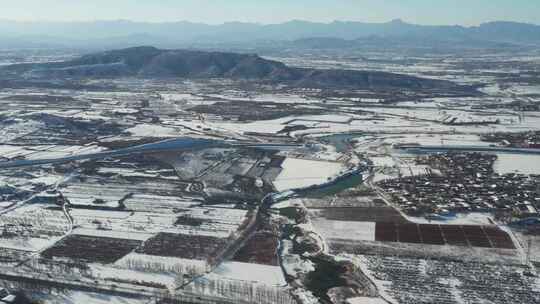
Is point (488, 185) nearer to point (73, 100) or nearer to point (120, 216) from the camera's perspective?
point (120, 216)

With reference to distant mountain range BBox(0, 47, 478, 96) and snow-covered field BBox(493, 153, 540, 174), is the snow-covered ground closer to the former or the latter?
snow-covered field BBox(493, 153, 540, 174)

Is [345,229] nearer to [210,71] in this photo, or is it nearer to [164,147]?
[164,147]

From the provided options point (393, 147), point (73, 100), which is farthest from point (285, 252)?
point (73, 100)

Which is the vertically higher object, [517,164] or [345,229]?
[517,164]

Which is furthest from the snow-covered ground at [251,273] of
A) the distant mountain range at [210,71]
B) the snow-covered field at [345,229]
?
the distant mountain range at [210,71]

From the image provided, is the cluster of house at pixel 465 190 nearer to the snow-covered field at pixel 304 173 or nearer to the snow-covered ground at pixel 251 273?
the snow-covered field at pixel 304 173

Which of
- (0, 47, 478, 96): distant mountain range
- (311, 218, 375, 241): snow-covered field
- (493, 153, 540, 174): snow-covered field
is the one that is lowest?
(311, 218, 375, 241): snow-covered field

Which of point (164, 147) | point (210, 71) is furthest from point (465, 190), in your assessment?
point (210, 71)

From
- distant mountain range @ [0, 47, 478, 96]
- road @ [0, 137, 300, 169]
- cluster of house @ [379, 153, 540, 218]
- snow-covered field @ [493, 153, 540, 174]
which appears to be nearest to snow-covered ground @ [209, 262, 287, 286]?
cluster of house @ [379, 153, 540, 218]
